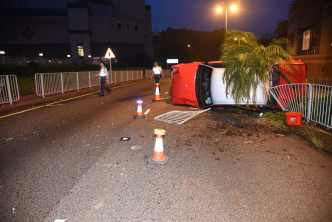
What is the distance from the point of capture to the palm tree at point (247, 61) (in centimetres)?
800

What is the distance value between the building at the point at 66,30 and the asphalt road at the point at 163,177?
4510 centimetres

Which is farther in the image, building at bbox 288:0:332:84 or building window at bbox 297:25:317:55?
building window at bbox 297:25:317:55

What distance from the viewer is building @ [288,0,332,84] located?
2505 cm

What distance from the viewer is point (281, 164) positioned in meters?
4.61

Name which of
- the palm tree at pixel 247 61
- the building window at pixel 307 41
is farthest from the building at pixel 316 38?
the palm tree at pixel 247 61

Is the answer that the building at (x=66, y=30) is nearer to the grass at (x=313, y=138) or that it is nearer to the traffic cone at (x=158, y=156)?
the grass at (x=313, y=138)

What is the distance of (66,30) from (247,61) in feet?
164

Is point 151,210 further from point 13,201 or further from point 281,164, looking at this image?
point 281,164

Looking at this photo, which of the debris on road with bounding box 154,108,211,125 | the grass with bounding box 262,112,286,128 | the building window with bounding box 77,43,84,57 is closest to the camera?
the grass with bounding box 262,112,286,128

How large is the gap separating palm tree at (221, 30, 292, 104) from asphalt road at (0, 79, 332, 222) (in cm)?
190

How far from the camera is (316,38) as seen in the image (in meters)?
28.1

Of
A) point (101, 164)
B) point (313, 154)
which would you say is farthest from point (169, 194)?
point (313, 154)

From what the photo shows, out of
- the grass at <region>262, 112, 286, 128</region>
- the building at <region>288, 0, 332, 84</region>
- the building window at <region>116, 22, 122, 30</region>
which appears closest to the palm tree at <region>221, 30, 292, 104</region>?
the grass at <region>262, 112, 286, 128</region>

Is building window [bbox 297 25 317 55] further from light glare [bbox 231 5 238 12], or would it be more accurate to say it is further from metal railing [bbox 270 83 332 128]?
metal railing [bbox 270 83 332 128]
